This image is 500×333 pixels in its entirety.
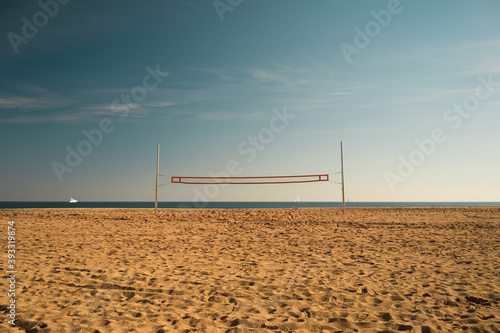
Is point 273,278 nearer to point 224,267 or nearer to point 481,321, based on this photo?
point 224,267

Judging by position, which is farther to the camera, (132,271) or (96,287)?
(132,271)

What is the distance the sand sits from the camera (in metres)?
2.79

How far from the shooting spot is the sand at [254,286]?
2.79 metres

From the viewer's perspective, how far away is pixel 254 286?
3879 millimetres

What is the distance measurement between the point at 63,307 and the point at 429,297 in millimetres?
4273

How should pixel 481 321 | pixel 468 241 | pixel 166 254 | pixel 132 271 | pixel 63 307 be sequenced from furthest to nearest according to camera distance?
pixel 468 241 → pixel 166 254 → pixel 132 271 → pixel 63 307 → pixel 481 321

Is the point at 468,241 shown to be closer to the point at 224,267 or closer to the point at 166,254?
the point at 224,267

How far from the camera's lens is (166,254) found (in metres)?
5.88

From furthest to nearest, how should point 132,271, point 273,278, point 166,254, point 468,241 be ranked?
point 468,241
point 166,254
point 132,271
point 273,278

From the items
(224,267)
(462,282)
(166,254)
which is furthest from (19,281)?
(462,282)

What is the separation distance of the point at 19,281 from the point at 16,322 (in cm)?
147

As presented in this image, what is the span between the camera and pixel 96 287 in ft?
12.5

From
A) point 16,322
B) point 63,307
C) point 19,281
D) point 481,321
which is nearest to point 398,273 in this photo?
point 481,321

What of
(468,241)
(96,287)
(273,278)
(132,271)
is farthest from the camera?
(468,241)
